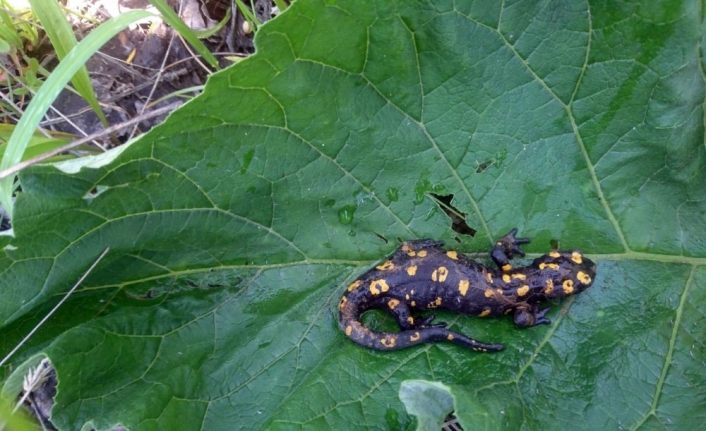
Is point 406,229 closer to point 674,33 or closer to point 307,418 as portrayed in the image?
point 307,418

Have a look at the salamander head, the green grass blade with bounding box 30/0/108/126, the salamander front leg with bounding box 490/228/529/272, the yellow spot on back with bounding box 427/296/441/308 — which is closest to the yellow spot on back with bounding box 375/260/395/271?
the yellow spot on back with bounding box 427/296/441/308

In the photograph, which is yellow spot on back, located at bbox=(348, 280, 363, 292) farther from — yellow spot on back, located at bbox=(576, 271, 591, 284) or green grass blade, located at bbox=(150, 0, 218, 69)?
green grass blade, located at bbox=(150, 0, 218, 69)

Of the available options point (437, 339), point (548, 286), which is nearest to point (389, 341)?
point (437, 339)

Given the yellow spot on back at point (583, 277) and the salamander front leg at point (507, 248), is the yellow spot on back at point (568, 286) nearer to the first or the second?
the yellow spot on back at point (583, 277)

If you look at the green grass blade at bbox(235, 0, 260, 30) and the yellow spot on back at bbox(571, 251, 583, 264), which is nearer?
the yellow spot on back at bbox(571, 251, 583, 264)

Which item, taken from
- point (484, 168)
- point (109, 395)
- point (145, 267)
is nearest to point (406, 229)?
point (484, 168)

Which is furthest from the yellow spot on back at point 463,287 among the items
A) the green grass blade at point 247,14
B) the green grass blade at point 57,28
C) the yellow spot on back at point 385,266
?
the green grass blade at point 57,28
